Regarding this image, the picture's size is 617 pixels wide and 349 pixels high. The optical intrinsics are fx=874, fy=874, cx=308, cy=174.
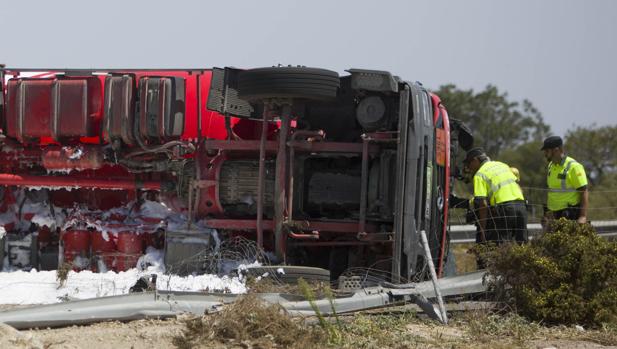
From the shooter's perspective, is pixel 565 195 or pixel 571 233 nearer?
pixel 571 233

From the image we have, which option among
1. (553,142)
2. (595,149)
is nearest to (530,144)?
(595,149)

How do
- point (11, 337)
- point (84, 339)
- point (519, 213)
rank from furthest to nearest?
1. point (519, 213)
2. point (84, 339)
3. point (11, 337)

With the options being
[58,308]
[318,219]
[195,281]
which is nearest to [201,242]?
[195,281]

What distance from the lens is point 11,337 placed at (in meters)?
5.04

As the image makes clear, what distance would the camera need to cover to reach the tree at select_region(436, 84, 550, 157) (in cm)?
4094

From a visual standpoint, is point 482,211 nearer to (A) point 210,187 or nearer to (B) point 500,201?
(B) point 500,201

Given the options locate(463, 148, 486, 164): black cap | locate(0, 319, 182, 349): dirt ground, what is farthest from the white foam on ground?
locate(463, 148, 486, 164): black cap

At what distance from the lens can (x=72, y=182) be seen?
8602mm

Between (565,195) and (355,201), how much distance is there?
2.70 m

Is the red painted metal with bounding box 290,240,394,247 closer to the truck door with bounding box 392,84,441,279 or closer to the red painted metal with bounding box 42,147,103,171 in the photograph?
the truck door with bounding box 392,84,441,279

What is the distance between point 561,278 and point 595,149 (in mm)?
23970

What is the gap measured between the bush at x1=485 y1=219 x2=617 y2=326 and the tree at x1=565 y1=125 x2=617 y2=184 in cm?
2249

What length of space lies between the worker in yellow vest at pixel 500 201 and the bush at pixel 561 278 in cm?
188

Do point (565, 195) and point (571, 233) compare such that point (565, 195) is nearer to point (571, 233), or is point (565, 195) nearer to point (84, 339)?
point (571, 233)
